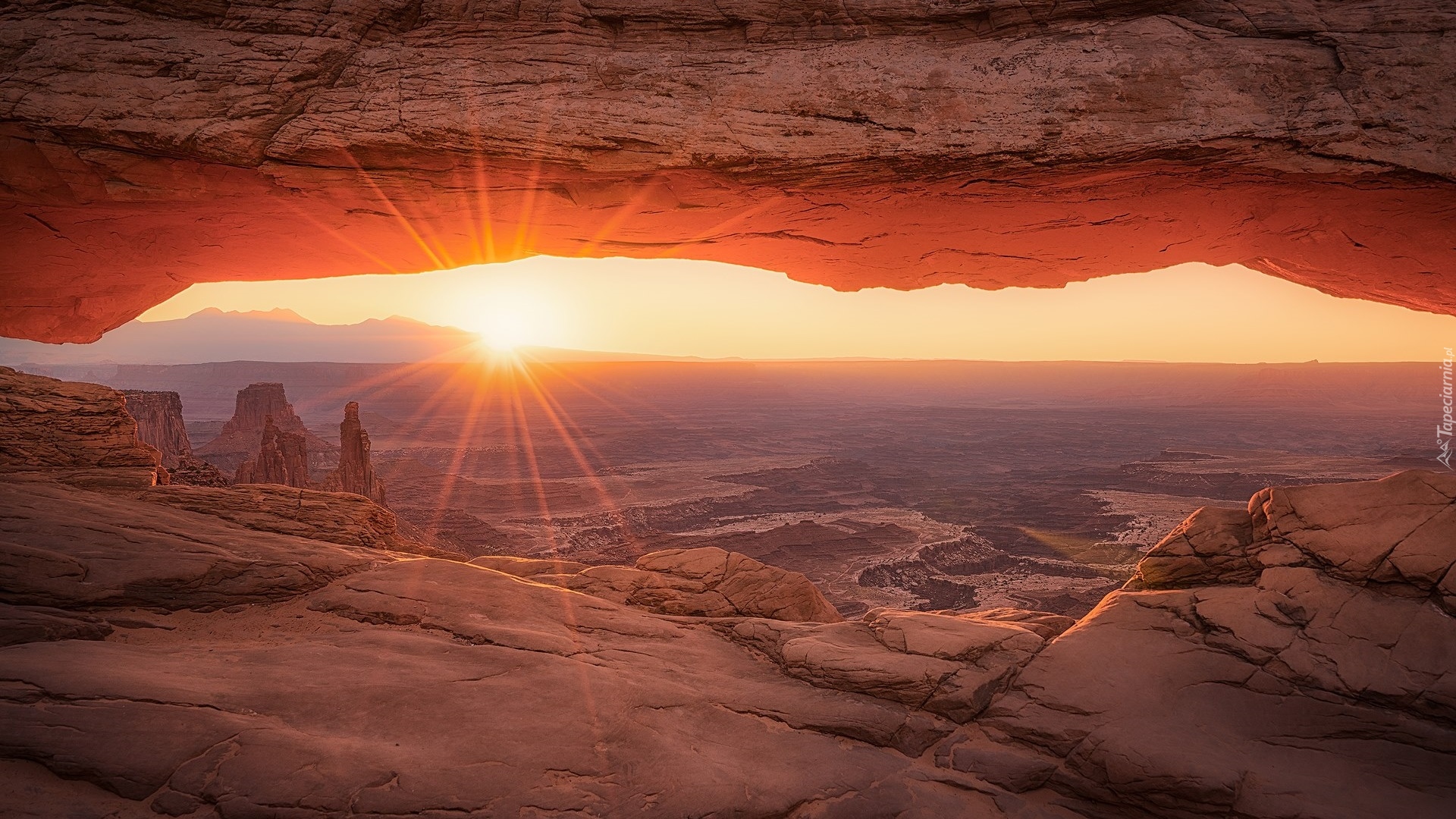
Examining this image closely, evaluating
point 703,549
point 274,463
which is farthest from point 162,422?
point 703,549

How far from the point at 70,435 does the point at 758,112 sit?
9.31 metres

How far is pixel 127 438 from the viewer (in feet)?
29.4

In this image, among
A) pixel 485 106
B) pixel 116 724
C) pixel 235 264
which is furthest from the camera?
pixel 235 264

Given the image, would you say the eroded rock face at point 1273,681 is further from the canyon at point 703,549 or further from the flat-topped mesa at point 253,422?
the flat-topped mesa at point 253,422

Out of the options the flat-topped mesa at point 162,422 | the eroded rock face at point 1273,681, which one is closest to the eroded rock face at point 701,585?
the eroded rock face at point 1273,681

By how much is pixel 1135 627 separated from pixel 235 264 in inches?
475

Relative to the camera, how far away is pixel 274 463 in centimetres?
3005

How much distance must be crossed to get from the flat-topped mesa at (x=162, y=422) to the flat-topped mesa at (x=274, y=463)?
1146cm

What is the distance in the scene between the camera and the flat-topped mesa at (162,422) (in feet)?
126

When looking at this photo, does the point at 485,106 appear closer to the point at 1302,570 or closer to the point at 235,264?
the point at 235,264

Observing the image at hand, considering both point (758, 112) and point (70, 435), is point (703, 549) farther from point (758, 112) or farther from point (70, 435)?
point (70, 435)

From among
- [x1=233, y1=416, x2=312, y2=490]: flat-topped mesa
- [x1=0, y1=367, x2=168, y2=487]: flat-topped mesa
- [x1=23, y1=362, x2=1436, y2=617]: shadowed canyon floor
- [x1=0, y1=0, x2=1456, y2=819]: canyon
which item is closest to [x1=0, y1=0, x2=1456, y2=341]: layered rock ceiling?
[x1=0, y1=0, x2=1456, y2=819]: canyon

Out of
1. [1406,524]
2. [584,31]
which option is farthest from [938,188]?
[1406,524]

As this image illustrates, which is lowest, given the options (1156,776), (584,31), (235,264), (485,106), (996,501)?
(996,501)
